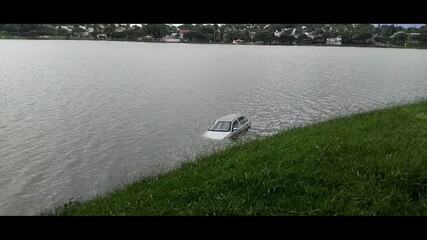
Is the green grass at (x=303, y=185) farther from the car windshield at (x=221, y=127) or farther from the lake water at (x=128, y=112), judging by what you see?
the car windshield at (x=221, y=127)

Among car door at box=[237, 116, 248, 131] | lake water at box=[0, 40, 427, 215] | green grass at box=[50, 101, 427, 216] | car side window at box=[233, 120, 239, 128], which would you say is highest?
green grass at box=[50, 101, 427, 216]

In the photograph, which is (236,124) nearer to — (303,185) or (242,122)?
(242,122)

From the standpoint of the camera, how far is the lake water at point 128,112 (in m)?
24.0

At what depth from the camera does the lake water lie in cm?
2403

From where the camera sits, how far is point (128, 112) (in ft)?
139

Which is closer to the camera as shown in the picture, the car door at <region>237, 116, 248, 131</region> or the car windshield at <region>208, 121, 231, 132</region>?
the car windshield at <region>208, 121, 231, 132</region>

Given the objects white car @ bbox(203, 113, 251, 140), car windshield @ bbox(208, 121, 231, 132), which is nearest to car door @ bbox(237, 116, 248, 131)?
white car @ bbox(203, 113, 251, 140)

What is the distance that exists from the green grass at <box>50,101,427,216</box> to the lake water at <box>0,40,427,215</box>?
9795 millimetres

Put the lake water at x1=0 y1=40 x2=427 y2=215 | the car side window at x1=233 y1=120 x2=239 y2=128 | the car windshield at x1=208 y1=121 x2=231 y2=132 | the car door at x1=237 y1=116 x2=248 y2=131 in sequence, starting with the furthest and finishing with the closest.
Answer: the car door at x1=237 y1=116 x2=248 y2=131, the car side window at x1=233 y1=120 x2=239 y2=128, the car windshield at x1=208 y1=121 x2=231 y2=132, the lake water at x1=0 y1=40 x2=427 y2=215

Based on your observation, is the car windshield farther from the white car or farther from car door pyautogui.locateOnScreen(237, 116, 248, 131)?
car door pyautogui.locateOnScreen(237, 116, 248, 131)
